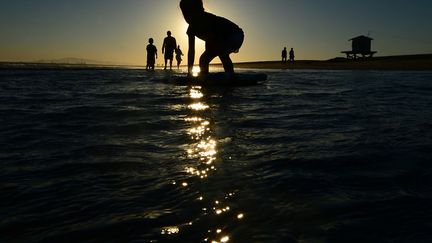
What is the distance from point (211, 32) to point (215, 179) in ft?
30.2

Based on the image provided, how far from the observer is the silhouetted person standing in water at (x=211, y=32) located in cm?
1122

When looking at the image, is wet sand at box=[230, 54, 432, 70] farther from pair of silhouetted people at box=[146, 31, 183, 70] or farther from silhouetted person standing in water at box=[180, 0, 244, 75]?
silhouetted person standing in water at box=[180, 0, 244, 75]

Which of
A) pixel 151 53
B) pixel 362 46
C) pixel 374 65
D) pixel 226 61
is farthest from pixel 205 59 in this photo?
pixel 362 46

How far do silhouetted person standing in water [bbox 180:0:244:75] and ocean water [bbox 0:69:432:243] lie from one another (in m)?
6.21

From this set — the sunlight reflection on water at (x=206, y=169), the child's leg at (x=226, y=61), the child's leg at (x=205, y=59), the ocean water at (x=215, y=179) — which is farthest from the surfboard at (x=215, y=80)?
the ocean water at (x=215, y=179)

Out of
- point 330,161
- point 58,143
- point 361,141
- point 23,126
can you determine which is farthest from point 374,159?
point 23,126

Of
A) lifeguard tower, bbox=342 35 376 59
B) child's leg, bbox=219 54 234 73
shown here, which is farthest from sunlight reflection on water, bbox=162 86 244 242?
lifeguard tower, bbox=342 35 376 59

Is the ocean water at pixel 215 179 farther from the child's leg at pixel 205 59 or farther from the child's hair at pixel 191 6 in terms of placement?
the child's leg at pixel 205 59

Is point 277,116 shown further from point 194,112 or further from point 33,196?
point 33,196

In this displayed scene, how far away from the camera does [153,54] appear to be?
94.0ft

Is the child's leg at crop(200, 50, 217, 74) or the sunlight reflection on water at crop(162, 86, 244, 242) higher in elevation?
the child's leg at crop(200, 50, 217, 74)

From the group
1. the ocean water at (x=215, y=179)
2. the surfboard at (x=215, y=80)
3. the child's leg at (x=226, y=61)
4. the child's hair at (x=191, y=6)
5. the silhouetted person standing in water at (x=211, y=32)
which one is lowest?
the ocean water at (x=215, y=179)

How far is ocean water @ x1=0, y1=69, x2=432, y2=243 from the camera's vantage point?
2.06 meters

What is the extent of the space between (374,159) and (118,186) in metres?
2.01
